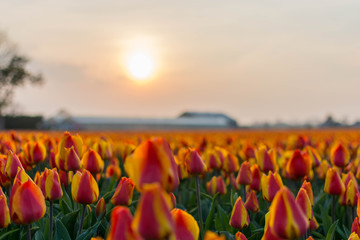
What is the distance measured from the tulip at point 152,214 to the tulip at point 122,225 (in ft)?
0.04

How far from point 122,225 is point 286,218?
54 centimetres

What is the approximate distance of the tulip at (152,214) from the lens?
0.85 metres

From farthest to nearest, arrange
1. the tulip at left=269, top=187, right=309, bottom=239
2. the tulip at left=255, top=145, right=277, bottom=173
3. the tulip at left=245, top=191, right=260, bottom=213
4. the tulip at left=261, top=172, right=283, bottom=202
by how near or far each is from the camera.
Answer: the tulip at left=255, top=145, right=277, bottom=173 → the tulip at left=245, top=191, right=260, bottom=213 → the tulip at left=261, top=172, right=283, bottom=202 → the tulip at left=269, top=187, right=309, bottom=239

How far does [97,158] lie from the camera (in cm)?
282

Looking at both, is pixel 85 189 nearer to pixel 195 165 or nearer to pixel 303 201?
pixel 195 165

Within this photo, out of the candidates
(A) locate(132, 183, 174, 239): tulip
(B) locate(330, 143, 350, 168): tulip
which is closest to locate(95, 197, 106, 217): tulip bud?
(A) locate(132, 183, 174, 239): tulip

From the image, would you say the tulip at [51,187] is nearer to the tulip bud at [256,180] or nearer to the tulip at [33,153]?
the tulip at [33,153]

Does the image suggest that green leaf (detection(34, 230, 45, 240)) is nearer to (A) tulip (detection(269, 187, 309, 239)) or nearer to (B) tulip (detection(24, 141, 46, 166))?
(B) tulip (detection(24, 141, 46, 166))

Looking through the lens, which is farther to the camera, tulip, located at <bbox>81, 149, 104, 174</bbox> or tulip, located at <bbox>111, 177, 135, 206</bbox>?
tulip, located at <bbox>81, 149, 104, 174</bbox>

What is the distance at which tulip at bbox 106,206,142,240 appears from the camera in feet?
2.82

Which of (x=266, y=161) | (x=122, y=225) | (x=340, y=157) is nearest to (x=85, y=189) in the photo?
(x=122, y=225)

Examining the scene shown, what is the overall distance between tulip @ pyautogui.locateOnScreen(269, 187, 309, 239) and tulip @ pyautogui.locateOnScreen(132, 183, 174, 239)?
44 cm

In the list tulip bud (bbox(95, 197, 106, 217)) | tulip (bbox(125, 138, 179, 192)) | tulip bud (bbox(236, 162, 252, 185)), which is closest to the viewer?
tulip (bbox(125, 138, 179, 192))

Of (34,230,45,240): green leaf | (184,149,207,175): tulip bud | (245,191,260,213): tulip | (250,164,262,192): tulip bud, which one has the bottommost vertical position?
(34,230,45,240): green leaf
